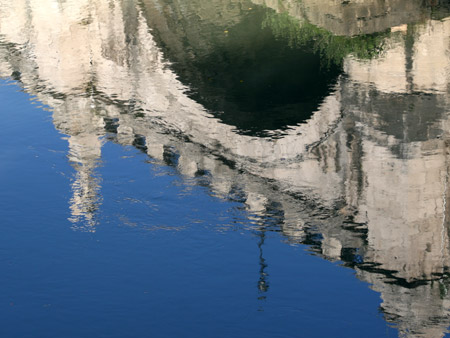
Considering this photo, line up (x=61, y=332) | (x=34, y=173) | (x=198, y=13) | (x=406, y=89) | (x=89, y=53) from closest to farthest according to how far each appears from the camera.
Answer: (x=61, y=332), (x=34, y=173), (x=406, y=89), (x=89, y=53), (x=198, y=13)

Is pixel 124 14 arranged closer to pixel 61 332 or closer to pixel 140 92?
pixel 140 92

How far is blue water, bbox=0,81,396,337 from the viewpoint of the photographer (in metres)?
8.46

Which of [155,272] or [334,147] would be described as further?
[334,147]

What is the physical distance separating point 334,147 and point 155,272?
14.6ft

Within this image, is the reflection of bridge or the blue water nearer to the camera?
the blue water

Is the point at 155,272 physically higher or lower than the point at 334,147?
lower

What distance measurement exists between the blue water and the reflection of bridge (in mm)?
345

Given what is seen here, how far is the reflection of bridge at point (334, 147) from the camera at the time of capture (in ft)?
31.8

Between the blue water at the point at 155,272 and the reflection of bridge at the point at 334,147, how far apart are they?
0.35m

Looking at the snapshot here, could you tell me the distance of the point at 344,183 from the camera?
11617 millimetres

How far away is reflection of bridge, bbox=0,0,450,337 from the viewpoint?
9680 millimetres

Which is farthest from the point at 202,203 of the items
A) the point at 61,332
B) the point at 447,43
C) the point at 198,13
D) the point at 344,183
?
the point at 198,13

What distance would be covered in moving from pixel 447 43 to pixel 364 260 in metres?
8.85

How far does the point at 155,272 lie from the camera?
953 centimetres
